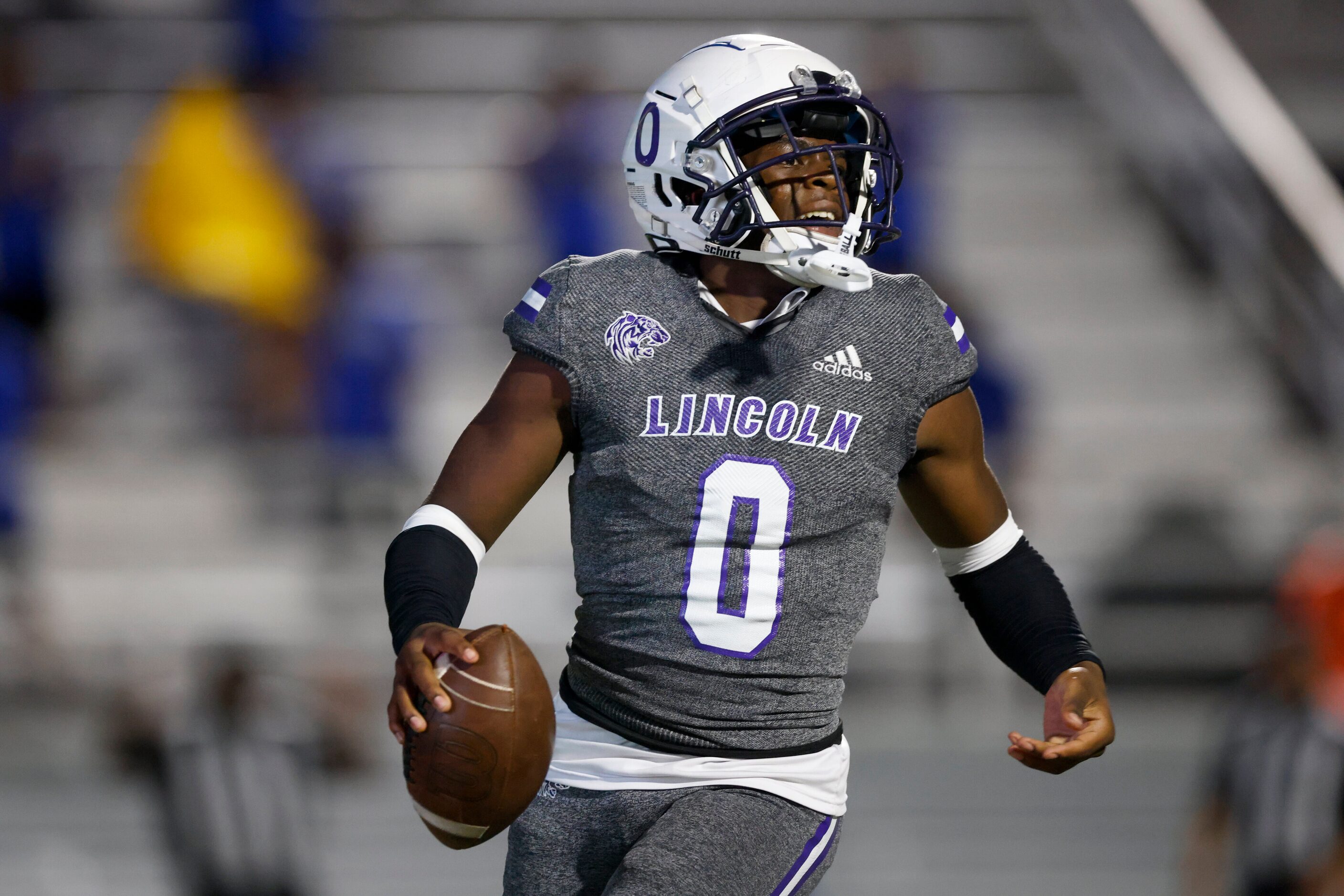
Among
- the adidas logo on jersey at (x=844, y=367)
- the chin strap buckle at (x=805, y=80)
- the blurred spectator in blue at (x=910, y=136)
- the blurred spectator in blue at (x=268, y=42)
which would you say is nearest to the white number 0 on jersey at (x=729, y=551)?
the adidas logo on jersey at (x=844, y=367)

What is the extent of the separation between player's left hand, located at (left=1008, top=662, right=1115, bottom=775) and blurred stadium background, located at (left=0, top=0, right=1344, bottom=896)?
10.6 feet

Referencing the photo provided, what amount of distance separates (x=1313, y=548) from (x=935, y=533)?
9.89 feet

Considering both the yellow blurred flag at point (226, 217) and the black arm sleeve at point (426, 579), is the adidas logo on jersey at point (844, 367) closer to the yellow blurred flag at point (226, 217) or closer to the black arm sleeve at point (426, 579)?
the black arm sleeve at point (426, 579)

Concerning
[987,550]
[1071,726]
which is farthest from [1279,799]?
[1071,726]

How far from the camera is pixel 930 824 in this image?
5996mm

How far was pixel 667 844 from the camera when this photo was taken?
2238 millimetres

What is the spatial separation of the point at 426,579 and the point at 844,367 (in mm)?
649

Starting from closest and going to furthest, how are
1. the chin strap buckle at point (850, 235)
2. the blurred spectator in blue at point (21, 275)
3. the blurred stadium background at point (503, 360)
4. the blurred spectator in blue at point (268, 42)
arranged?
the chin strap buckle at point (850, 235) < the blurred stadium background at point (503, 360) < the blurred spectator in blue at point (21, 275) < the blurred spectator in blue at point (268, 42)

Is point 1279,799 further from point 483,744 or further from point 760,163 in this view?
point 483,744

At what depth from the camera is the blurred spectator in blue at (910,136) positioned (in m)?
7.02

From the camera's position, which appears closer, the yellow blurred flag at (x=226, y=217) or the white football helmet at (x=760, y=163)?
the white football helmet at (x=760, y=163)

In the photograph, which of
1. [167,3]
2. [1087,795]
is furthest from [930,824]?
[167,3]

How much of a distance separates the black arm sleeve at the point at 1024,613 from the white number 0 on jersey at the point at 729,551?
0.42 meters

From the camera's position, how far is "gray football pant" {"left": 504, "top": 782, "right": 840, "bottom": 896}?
87.2 inches
